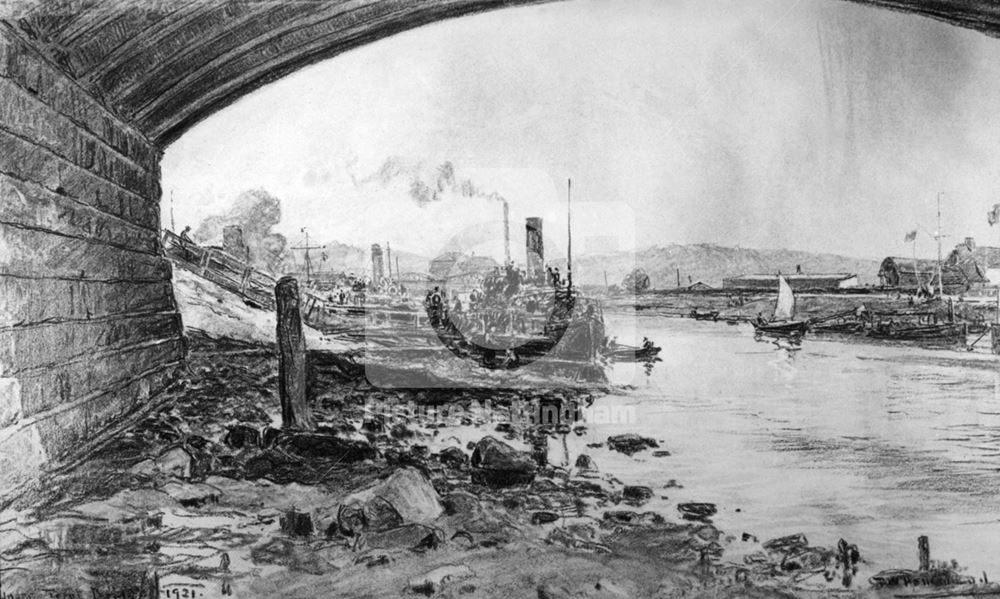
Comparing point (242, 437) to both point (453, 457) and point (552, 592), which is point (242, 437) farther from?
point (552, 592)

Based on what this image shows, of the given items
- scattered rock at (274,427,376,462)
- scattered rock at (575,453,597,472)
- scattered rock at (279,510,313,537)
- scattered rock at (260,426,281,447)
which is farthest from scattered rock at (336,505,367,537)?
scattered rock at (575,453,597,472)

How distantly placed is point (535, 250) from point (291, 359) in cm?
129

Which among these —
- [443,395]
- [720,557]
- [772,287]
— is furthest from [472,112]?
[720,557]

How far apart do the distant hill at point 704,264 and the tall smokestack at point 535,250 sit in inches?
6.3

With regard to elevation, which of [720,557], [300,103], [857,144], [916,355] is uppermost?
[300,103]

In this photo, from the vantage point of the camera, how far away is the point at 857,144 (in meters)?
3.75

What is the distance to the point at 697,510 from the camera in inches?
141

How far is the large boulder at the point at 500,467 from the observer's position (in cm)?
365

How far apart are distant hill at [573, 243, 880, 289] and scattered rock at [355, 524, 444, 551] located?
53.7 inches

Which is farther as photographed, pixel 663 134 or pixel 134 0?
pixel 663 134

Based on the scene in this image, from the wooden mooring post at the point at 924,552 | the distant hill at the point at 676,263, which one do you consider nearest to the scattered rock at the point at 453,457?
the distant hill at the point at 676,263

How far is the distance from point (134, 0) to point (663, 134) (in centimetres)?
242

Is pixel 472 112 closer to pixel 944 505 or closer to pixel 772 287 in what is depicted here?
pixel 772 287

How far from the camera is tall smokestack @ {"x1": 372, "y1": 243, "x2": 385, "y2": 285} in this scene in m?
3.74
